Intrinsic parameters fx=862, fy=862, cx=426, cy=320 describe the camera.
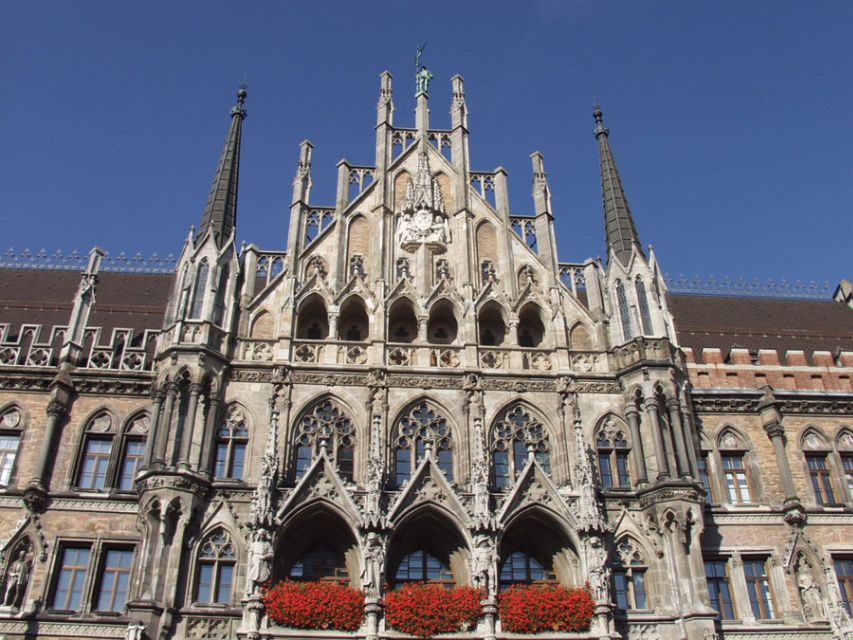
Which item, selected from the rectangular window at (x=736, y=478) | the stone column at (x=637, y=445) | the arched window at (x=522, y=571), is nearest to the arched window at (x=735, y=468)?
the rectangular window at (x=736, y=478)

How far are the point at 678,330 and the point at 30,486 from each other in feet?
62.3

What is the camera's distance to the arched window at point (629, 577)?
1966cm

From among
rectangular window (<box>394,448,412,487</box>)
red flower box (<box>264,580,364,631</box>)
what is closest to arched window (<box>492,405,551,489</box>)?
rectangular window (<box>394,448,412,487</box>)

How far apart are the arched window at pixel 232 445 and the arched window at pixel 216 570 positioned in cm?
157

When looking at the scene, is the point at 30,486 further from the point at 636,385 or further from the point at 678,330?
the point at 678,330

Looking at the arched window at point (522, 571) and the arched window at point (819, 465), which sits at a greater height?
the arched window at point (819, 465)

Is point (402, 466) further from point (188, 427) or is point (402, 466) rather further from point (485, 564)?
point (188, 427)

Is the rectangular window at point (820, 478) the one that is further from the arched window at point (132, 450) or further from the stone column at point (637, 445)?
the arched window at point (132, 450)

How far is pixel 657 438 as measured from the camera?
20.8m

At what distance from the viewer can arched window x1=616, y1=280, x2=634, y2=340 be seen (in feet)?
74.6

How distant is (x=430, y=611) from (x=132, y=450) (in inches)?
341

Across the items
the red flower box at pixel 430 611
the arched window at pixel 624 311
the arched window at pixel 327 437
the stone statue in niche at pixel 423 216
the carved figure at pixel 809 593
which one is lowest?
the red flower box at pixel 430 611

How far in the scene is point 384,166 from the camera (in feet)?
84.5

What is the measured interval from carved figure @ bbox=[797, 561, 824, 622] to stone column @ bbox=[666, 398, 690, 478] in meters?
3.72
